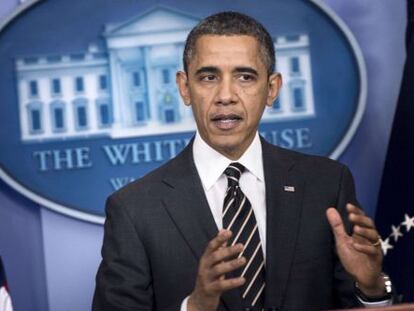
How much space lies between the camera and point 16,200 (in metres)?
2.92

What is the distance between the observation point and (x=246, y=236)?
86.6 inches

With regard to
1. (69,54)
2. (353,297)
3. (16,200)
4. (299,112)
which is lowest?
(353,297)

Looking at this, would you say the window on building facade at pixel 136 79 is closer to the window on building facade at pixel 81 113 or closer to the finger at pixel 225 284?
the window on building facade at pixel 81 113

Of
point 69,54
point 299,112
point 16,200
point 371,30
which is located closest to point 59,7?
point 69,54

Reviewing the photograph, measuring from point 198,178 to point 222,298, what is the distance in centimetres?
32

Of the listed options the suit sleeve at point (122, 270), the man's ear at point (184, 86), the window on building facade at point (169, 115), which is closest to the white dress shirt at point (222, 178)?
the man's ear at point (184, 86)

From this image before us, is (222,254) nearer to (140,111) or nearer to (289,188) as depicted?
(289,188)

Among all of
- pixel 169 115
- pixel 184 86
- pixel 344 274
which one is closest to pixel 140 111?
pixel 169 115

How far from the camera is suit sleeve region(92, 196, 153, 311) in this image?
210 centimetres

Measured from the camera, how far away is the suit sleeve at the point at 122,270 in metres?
2.10

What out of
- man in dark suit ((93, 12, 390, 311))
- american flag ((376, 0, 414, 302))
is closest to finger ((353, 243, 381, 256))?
man in dark suit ((93, 12, 390, 311))

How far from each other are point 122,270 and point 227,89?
1.69 feet

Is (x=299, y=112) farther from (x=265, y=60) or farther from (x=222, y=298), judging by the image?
(x=222, y=298)

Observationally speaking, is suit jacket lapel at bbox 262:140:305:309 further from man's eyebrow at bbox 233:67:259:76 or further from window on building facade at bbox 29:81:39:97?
window on building facade at bbox 29:81:39:97
